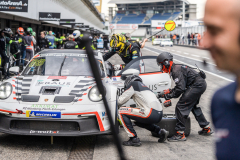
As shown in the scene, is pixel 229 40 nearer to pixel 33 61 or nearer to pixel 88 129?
pixel 88 129

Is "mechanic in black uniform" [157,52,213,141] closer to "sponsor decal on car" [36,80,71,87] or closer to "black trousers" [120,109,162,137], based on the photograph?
"black trousers" [120,109,162,137]

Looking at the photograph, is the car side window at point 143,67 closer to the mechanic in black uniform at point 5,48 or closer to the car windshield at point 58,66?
the car windshield at point 58,66

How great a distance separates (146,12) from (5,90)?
10262cm

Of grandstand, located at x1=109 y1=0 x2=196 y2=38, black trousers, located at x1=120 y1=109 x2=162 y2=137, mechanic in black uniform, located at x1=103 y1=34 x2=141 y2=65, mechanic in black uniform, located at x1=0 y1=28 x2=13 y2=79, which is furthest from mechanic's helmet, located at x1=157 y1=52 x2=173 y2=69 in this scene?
grandstand, located at x1=109 y1=0 x2=196 y2=38

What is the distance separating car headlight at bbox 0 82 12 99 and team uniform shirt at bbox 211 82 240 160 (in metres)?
4.01

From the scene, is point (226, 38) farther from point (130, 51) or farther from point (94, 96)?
point (130, 51)

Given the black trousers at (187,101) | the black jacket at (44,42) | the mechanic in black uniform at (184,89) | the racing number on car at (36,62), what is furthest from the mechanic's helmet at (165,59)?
the black jacket at (44,42)

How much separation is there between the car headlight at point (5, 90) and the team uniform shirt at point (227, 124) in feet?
13.2

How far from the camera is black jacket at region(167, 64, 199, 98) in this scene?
4.84 metres

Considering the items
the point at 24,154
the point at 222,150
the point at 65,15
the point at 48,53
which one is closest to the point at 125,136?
the point at 24,154

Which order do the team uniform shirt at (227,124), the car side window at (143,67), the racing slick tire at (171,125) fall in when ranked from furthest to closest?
the car side window at (143,67) < the racing slick tire at (171,125) < the team uniform shirt at (227,124)

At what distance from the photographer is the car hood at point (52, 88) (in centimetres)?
440

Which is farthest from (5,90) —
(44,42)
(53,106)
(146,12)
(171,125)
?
(146,12)

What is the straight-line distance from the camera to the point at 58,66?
563 centimetres
